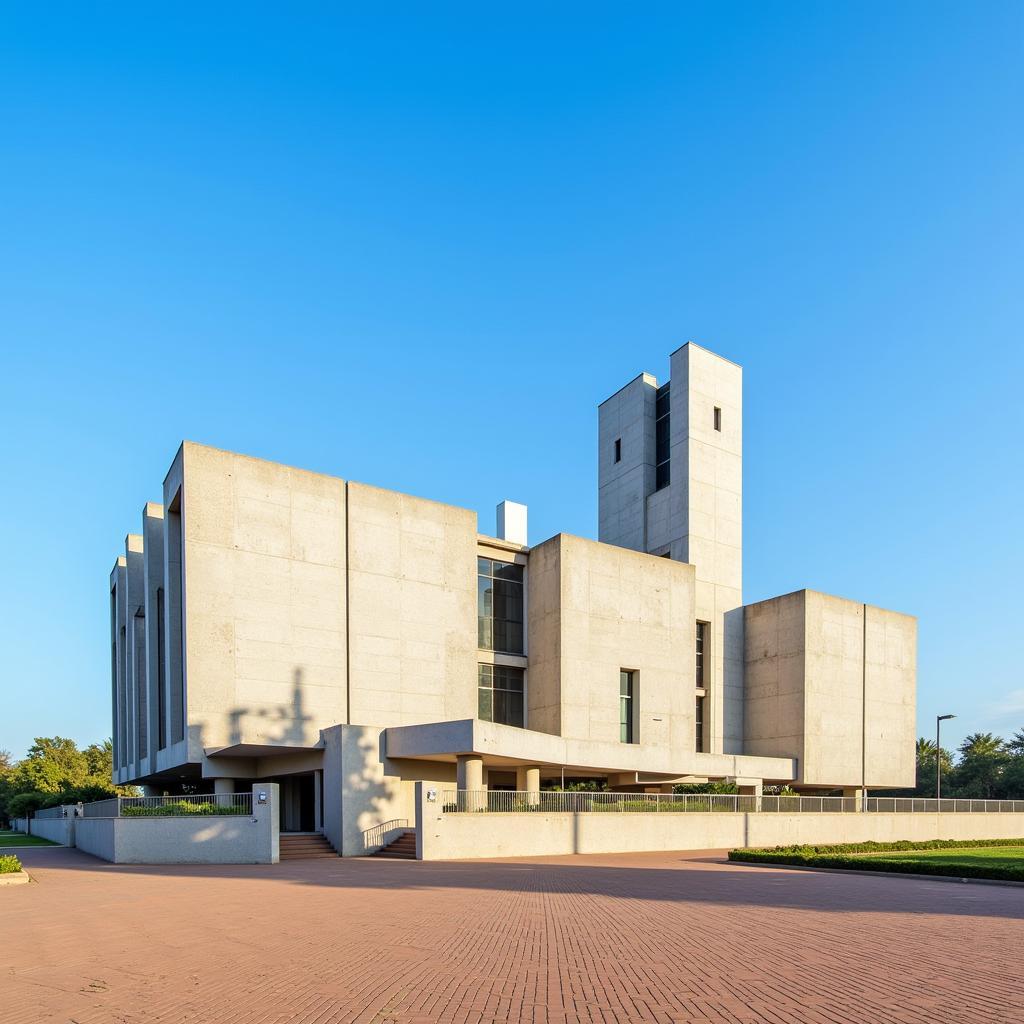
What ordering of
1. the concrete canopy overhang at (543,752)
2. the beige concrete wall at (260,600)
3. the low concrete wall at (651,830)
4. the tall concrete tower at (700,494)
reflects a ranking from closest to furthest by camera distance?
the low concrete wall at (651,830) < the concrete canopy overhang at (543,752) < the beige concrete wall at (260,600) < the tall concrete tower at (700,494)

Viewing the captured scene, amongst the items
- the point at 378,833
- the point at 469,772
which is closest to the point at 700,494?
the point at 469,772

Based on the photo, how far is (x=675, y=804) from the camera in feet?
109

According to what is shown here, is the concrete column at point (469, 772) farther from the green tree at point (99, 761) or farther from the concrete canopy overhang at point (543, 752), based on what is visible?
the green tree at point (99, 761)

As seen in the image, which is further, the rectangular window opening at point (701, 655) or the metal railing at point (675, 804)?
the rectangular window opening at point (701, 655)

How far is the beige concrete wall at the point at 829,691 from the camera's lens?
49281mm

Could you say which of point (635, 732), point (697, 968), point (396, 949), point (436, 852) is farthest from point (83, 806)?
point (697, 968)

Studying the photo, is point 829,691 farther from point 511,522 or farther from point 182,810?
point 182,810

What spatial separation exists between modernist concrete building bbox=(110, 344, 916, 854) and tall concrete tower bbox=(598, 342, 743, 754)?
0.44 ft

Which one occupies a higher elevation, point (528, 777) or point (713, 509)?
point (713, 509)

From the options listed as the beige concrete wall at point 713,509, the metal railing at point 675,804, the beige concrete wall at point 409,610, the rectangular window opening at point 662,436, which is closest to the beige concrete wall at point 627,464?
A: the rectangular window opening at point 662,436

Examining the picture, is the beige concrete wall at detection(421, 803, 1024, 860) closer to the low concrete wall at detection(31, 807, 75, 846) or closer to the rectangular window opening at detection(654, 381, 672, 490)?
the low concrete wall at detection(31, 807, 75, 846)

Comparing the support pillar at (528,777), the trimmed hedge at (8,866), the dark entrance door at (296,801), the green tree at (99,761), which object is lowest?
the green tree at (99,761)

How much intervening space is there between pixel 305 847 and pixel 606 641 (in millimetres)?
18380

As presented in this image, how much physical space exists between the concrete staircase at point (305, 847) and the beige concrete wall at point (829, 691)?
29.6 m
